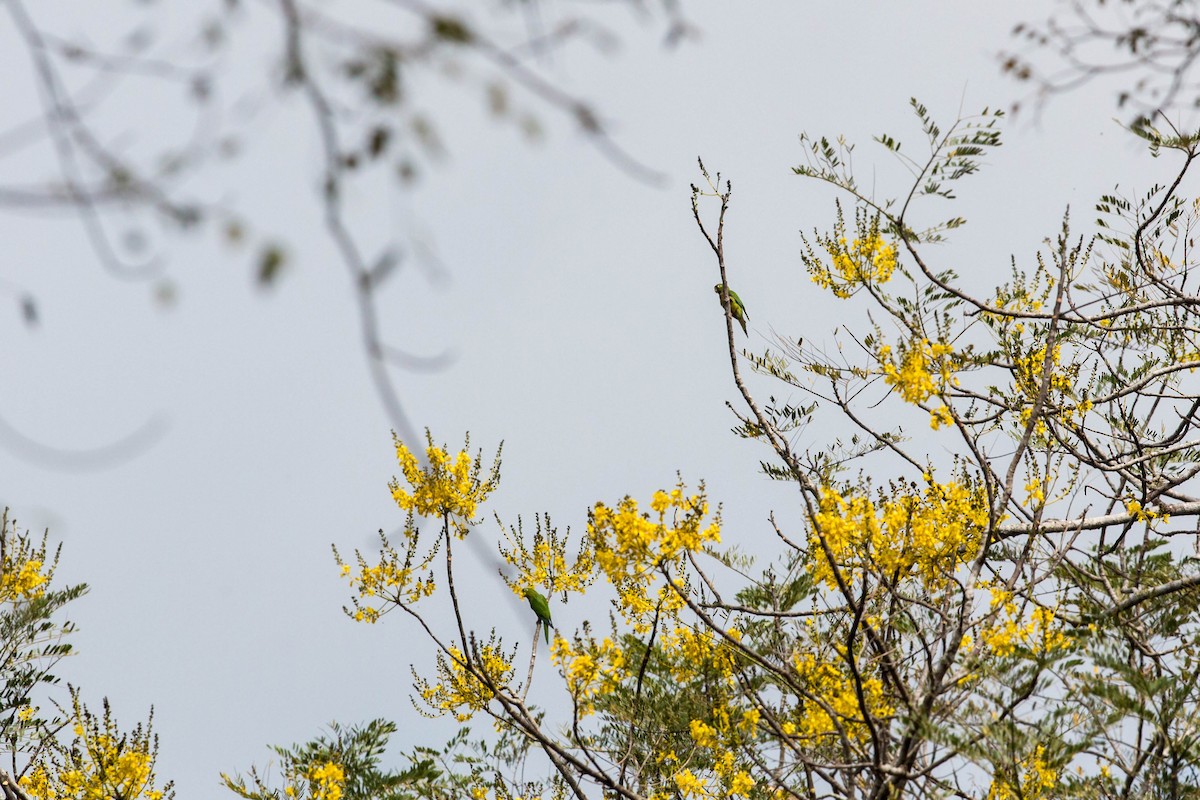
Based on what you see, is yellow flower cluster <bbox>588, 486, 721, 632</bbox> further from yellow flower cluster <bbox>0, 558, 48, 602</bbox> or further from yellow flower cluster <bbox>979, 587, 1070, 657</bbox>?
yellow flower cluster <bbox>0, 558, 48, 602</bbox>

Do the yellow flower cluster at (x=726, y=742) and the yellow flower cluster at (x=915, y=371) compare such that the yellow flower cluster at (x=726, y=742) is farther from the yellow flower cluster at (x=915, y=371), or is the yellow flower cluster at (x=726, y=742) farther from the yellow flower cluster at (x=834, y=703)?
the yellow flower cluster at (x=915, y=371)

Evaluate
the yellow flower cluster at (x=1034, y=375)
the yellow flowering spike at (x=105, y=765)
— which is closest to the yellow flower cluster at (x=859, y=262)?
the yellow flower cluster at (x=1034, y=375)

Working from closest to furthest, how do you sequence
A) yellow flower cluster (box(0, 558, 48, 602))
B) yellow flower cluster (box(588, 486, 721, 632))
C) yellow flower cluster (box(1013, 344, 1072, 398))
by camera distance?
1. yellow flower cluster (box(588, 486, 721, 632))
2. yellow flower cluster (box(1013, 344, 1072, 398))
3. yellow flower cluster (box(0, 558, 48, 602))

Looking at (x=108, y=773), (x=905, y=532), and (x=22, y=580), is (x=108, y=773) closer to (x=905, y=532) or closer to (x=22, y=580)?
(x=22, y=580)

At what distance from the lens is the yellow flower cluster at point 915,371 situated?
4293mm

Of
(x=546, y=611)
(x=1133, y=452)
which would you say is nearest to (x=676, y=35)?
(x=546, y=611)

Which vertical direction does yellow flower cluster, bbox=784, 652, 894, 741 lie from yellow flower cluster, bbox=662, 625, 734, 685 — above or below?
below

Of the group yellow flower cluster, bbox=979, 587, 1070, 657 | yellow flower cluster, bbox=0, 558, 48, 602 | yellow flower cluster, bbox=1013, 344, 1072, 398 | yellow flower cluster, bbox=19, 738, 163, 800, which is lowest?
yellow flower cluster, bbox=19, 738, 163, 800

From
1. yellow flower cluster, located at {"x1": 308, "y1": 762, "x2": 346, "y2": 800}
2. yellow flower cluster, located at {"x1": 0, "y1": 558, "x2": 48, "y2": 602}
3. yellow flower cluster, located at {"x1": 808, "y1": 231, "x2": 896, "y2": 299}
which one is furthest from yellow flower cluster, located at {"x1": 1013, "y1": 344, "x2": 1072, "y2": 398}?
yellow flower cluster, located at {"x1": 0, "y1": 558, "x2": 48, "y2": 602}

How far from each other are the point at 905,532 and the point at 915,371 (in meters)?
0.63

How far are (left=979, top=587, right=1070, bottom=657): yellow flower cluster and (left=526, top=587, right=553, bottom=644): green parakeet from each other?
2.00 m

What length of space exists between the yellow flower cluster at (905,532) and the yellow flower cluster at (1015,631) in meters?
0.28

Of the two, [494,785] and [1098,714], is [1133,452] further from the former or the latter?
[494,785]

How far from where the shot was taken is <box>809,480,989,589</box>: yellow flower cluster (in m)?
4.14
